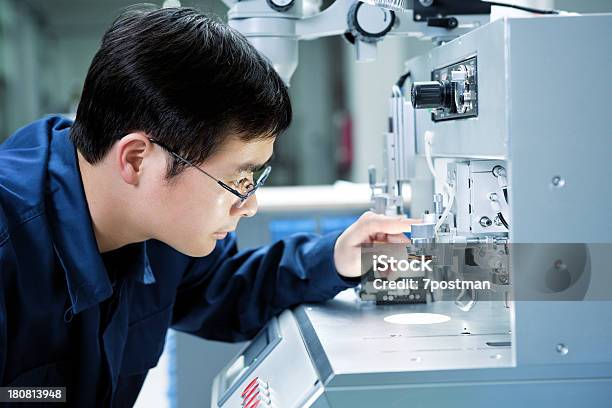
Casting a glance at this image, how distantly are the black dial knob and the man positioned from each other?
0.78ft

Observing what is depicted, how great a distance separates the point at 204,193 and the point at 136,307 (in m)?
0.39

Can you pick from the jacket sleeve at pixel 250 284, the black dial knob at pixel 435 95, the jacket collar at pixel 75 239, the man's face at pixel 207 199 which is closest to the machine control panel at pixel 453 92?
the black dial knob at pixel 435 95

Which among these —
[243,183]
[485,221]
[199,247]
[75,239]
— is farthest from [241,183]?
[485,221]

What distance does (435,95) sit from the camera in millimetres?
1100

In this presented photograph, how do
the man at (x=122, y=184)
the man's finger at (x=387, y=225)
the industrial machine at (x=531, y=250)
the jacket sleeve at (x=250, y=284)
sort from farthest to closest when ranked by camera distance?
the jacket sleeve at (x=250, y=284) < the man's finger at (x=387, y=225) < the man at (x=122, y=184) < the industrial machine at (x=531, y=250)

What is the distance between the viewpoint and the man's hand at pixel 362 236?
131cm

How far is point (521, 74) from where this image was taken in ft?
2.85

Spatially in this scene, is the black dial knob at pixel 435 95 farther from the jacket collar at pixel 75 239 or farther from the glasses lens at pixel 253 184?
the jacket collar at pixel 75 239

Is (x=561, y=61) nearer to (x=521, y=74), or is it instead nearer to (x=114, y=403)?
(x=521, y=74)

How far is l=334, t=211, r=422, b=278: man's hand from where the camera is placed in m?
1.31

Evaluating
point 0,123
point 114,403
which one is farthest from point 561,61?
point 0,123

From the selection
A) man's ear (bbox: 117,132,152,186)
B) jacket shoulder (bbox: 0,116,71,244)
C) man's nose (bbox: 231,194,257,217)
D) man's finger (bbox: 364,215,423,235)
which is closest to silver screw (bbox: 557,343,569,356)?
man's finger (bbox: 364,215,423,235)

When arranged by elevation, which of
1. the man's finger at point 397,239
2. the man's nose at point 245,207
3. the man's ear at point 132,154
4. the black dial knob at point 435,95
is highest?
the black dial knob at point 435,95

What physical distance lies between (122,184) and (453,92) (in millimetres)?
551
